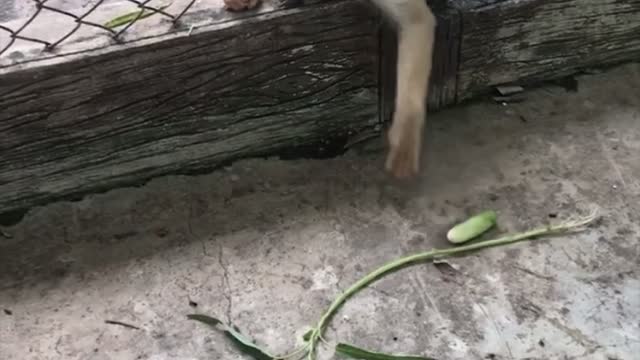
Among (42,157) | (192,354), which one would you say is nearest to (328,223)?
(192,354)

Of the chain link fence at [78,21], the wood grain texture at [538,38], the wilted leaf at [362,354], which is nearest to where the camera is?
the wilted leaf at [362,354]

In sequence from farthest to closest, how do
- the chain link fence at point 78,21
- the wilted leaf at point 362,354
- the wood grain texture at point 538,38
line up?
the wood grain texture at point 538,38 → the chain link fence at point 78,21 → the wilted leaf at point 362,354

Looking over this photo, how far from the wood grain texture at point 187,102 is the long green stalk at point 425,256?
0.31m

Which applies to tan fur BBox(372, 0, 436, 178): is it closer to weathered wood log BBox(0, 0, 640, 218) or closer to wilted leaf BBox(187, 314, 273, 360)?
weathered wood log BBox(0, 0, 640, 218)

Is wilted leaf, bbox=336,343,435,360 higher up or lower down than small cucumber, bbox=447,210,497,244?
lower down

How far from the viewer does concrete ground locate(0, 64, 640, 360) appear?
1418 millimetres

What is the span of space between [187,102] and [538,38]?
652mm

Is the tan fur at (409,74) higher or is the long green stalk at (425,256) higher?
the tan fur at (409,74)

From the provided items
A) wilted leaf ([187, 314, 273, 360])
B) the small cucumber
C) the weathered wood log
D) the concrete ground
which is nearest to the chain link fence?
the weathered wood log

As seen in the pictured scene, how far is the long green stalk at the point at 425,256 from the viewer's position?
4.68 ft

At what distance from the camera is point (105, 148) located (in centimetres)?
159

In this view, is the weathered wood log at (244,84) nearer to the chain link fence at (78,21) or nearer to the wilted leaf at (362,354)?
the chain link fence at (78,21)

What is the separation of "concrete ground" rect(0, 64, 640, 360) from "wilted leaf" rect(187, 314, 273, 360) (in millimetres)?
14

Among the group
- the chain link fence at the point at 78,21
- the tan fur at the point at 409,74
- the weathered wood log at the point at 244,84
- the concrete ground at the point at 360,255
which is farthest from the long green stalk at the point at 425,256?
the chain link fence at the point at 78,21
